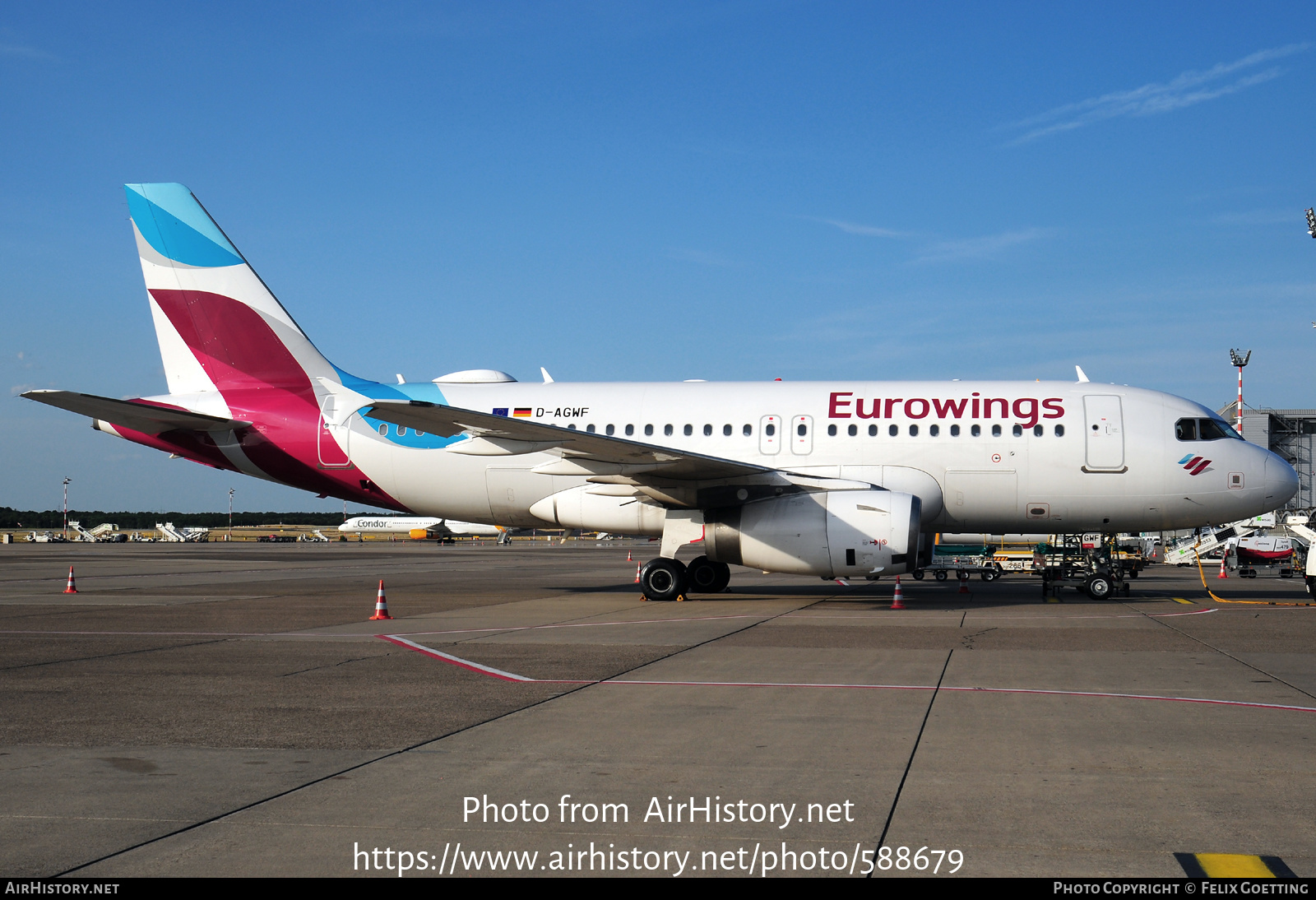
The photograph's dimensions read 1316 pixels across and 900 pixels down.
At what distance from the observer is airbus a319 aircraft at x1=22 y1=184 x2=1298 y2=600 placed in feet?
58.5

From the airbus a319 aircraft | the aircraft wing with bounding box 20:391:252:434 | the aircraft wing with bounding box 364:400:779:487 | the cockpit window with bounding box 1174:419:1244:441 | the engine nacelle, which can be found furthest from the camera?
the cockpit window with bounding box 1174:419:1244:441

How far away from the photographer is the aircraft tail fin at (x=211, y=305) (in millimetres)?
21484

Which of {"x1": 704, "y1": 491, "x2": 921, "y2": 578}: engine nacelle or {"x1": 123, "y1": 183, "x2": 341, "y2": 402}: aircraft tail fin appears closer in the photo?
{"x1": 704, "y1": 491, "x2": 921, "y2": 578}: engine nacelle

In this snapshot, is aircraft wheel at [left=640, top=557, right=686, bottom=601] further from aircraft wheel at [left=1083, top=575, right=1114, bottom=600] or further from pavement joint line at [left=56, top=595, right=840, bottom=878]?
pavement joint line at [left=56, top=595, right=840, bottom=878]

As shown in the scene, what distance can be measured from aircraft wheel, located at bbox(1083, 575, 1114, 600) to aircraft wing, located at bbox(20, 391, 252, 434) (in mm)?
17690

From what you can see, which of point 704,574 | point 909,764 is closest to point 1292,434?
point 704,574

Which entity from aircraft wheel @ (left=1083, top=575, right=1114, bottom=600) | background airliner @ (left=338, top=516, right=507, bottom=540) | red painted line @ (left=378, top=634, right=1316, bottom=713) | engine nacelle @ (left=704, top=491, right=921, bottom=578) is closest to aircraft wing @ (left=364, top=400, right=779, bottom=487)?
engine nacelle @ (left=704, top=491, right=921, bottom=578)

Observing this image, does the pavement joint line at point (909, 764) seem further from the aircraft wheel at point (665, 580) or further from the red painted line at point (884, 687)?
the aircraft wheel at point (665, 580)

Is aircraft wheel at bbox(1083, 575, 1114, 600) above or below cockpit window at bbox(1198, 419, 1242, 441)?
below

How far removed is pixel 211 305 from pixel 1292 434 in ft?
205

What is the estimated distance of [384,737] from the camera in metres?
7.07

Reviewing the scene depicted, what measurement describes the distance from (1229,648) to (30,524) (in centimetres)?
16901

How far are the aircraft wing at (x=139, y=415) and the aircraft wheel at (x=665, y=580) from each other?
9.17m

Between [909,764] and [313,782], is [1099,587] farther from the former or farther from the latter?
[313,782]
